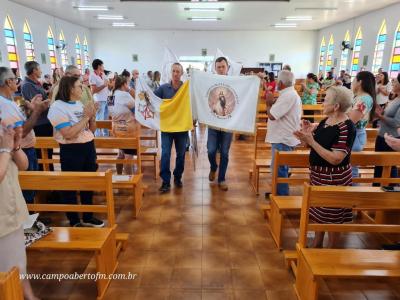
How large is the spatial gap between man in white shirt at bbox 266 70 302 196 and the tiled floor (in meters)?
0.76

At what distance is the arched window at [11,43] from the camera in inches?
393

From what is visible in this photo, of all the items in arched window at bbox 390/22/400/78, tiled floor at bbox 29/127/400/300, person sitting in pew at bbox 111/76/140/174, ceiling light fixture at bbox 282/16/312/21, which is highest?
ceiling light fixture at bbox 282/16/312/21

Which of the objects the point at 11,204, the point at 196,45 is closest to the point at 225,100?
the point at 11,204

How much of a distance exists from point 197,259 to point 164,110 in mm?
1946

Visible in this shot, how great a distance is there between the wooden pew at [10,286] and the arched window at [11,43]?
10.6m

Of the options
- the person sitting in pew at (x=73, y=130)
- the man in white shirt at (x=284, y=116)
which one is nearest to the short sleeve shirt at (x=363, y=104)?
the man in white shirt at (x=284, y=116)

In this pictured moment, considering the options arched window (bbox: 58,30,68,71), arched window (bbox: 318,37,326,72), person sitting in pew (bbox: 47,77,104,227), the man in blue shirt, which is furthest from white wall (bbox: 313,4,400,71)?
arched window (bbox: 58,30,68,71)

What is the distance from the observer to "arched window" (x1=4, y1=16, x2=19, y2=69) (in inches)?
393

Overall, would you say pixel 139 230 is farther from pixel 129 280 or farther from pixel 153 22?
pixel 153 22

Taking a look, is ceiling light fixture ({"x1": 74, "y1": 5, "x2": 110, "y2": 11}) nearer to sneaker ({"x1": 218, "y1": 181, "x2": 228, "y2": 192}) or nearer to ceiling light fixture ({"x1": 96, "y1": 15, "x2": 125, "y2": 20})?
ceiling light fixture ({"x1": 96, "y1": 15, "x2": 125, "y2": 20})

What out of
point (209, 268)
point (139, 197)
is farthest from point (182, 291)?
point (139, 197)

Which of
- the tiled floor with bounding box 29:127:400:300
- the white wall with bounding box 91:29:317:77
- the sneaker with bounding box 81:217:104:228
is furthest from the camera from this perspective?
the white wall with bounding box 91:29:317:77

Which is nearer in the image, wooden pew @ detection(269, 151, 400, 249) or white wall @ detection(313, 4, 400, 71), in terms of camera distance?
wooden pew @ detection(269, 151, 400, 249)

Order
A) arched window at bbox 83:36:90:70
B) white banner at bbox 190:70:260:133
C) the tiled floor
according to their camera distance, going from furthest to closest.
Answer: arched window at bbox 83:36:90:70 < white banner at bbox 190:70:260:133 < the tiled floor
